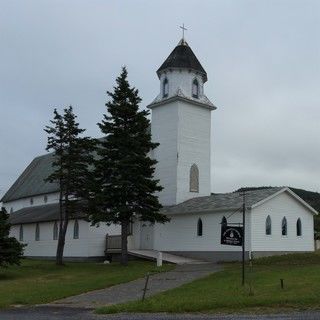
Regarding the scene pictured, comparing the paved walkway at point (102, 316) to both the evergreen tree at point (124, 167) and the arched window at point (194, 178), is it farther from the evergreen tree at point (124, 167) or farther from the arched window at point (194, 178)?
the arched window at point (194, 178)

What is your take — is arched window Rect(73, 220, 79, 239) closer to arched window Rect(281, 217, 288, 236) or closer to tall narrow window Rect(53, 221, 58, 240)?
tall narrow window Rect(53, 221, 58, 240)

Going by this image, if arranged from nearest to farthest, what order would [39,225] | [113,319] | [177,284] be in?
[113,319] < [177,284] < [39,225]

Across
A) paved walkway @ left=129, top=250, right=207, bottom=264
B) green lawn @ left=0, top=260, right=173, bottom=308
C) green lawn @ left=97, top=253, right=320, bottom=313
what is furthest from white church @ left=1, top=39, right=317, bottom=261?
green lawn @ left=97, top=253, right=320, bottom=313

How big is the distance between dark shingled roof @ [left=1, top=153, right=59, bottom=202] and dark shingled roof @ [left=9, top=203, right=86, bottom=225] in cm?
169

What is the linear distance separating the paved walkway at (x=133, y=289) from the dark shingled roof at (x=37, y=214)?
16.6 m

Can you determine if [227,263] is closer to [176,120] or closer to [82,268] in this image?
[82,268]

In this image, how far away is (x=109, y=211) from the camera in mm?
35500

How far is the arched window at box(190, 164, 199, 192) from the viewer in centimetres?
4416

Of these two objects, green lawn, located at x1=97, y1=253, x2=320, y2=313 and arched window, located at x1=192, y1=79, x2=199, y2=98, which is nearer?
green lawn, located at x1=97, y1=253, x2=320, y2=313

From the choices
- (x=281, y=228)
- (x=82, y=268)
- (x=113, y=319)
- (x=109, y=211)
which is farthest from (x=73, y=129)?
(x=113, y=319)

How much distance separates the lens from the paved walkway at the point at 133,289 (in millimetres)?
21047

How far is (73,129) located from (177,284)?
17136 millimetres

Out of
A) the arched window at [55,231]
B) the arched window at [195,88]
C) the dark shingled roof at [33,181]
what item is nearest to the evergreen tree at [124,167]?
the arched window at [195,88]

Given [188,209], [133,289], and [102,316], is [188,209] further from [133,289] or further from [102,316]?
[102,316]
